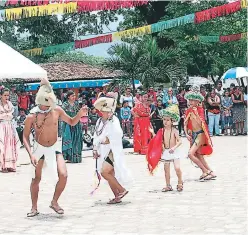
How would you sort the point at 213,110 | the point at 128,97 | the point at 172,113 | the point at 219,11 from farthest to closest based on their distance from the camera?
the point at 128,97
the point at 213,110
the point at 219,11
the point at 172,113

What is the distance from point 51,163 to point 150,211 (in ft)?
4.23

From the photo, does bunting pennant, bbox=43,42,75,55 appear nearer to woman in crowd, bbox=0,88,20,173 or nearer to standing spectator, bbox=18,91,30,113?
standing spectator, bbox=18,91,30,113

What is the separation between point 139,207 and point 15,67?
5.31 meters

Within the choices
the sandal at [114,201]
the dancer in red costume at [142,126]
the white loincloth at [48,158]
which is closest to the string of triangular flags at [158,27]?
the dancer in red costume at [142,126]

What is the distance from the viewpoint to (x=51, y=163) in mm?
6773

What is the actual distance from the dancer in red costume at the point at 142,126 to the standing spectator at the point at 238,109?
18.7 ft

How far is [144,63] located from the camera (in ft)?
59.1

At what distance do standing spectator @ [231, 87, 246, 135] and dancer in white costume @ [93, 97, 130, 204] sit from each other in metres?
11.9

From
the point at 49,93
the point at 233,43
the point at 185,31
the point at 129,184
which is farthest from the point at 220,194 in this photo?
the point at 233,43

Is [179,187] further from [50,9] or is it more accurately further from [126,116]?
[126,116]

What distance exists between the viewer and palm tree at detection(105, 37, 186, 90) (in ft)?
59.0

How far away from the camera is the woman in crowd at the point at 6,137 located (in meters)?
11.1

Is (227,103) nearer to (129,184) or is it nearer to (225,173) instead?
(225,173)

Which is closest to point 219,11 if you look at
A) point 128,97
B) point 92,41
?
point 128,97
